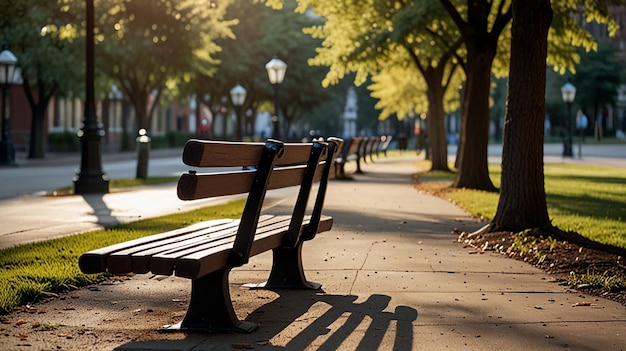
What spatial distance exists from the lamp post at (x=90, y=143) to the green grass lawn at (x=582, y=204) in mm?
6513

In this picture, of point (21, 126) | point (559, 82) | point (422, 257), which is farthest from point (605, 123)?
point (422, 257)

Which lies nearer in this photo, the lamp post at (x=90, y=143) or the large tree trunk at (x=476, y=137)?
the lamp post at (x=90, y=143)

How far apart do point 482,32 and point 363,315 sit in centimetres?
1600

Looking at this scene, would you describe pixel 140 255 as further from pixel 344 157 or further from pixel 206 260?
pixel 344 157

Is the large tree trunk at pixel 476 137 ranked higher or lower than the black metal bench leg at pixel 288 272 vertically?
higher

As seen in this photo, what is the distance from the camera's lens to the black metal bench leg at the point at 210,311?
7289 millimetres

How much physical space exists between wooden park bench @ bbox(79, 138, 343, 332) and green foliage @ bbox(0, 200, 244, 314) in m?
1.21

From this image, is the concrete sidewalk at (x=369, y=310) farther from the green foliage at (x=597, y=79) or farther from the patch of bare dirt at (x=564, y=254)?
the green foliage at (x=597, y=79)

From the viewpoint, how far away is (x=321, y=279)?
32.5ft

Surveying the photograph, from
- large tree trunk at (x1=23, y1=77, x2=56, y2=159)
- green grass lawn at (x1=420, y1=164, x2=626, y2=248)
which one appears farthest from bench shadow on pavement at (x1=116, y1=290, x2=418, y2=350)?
large tree trunk at (x1=23, y1=77, x2=56, y2=159)

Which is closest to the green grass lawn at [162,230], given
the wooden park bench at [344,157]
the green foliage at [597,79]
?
the wooden park bench at [344,157]

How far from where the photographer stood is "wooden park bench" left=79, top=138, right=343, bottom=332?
676 cm

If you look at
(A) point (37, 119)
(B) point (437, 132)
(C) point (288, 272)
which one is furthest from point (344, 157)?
(A) point (37, 119)

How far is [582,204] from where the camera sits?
20.2 m
